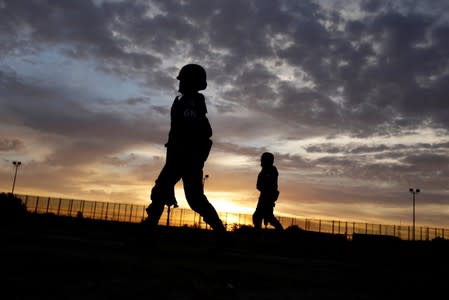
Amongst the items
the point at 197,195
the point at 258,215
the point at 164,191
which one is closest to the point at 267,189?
the point at 258,215

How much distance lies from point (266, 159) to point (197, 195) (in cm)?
706

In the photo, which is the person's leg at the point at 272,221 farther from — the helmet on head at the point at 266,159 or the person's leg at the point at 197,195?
the person's leg at the point at 197,195

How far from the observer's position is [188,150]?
542cm

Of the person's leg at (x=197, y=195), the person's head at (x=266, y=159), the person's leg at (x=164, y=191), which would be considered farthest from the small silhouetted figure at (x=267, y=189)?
the person's leg at (x=164, y=191)

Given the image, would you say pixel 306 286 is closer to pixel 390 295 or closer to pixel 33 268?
pixel 390 295

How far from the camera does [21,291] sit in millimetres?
1777

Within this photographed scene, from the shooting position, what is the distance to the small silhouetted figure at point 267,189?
12523 mm

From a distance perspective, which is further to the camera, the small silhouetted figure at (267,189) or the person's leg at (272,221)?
the person's leg at (272,221)

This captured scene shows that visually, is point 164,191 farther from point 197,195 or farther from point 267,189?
point 267,189

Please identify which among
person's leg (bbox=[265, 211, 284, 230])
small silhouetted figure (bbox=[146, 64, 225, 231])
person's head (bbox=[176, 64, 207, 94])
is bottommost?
person's leg (bbox=[265, 211, 284, 230])

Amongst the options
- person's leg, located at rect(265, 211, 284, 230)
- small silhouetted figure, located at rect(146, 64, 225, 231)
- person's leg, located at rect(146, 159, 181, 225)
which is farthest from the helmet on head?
person's leg, located at rect(146, 159, 181, 225)

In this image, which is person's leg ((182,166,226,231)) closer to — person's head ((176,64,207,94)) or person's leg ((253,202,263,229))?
person's head ((176,64,207,94))

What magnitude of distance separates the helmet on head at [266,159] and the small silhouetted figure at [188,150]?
686 centimetres

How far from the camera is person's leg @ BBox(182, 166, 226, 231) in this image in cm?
550
